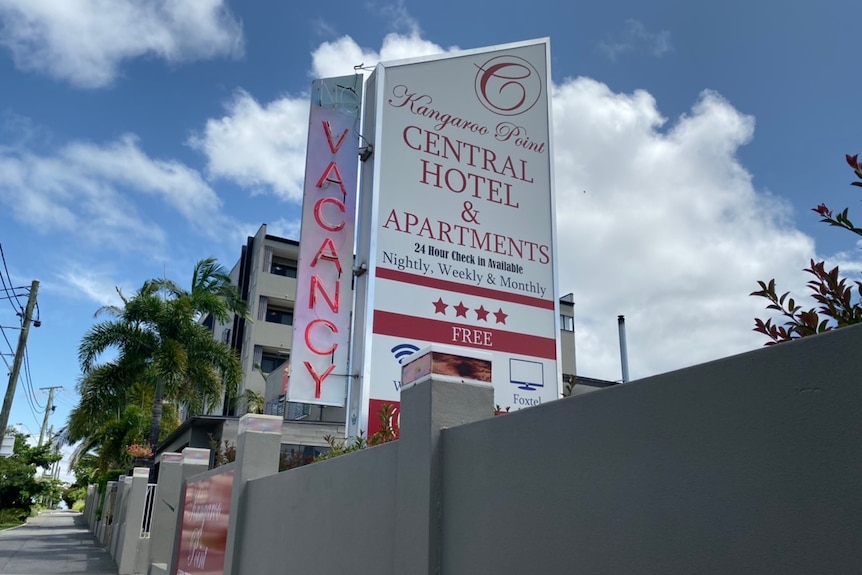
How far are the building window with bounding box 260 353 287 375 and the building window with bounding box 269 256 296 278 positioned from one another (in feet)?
15.3

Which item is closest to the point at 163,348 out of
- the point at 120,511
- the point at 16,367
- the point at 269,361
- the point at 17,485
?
the point at 120,511

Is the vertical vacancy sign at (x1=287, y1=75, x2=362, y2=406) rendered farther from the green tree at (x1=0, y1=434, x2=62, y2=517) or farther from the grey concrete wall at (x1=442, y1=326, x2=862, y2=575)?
the green tree at (x1=0, y1=434, x2=62, y2=517)

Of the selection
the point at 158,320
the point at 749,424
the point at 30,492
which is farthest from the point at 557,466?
the point at 30,492

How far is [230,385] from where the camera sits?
2492 cm

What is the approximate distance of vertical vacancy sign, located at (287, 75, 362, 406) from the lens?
9.91 m

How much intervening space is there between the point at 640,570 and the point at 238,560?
620 centimetres

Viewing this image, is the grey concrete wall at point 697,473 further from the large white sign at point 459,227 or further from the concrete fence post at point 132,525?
the concrete fence post at point 132,525

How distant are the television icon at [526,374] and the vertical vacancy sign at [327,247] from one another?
2.34 metres

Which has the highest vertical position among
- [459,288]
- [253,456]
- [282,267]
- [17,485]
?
[282,267]

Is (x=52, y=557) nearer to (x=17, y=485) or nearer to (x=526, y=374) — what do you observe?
(x=526, y=374)

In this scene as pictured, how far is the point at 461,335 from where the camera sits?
10031 millimetres

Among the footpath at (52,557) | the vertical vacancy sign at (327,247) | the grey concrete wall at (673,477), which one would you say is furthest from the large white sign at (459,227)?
the footpath at (52,557)

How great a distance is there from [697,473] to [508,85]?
9960 mm

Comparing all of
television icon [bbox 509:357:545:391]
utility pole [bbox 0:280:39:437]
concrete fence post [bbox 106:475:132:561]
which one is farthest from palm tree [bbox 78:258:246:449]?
television icon [bbox 509:357:545:391]
